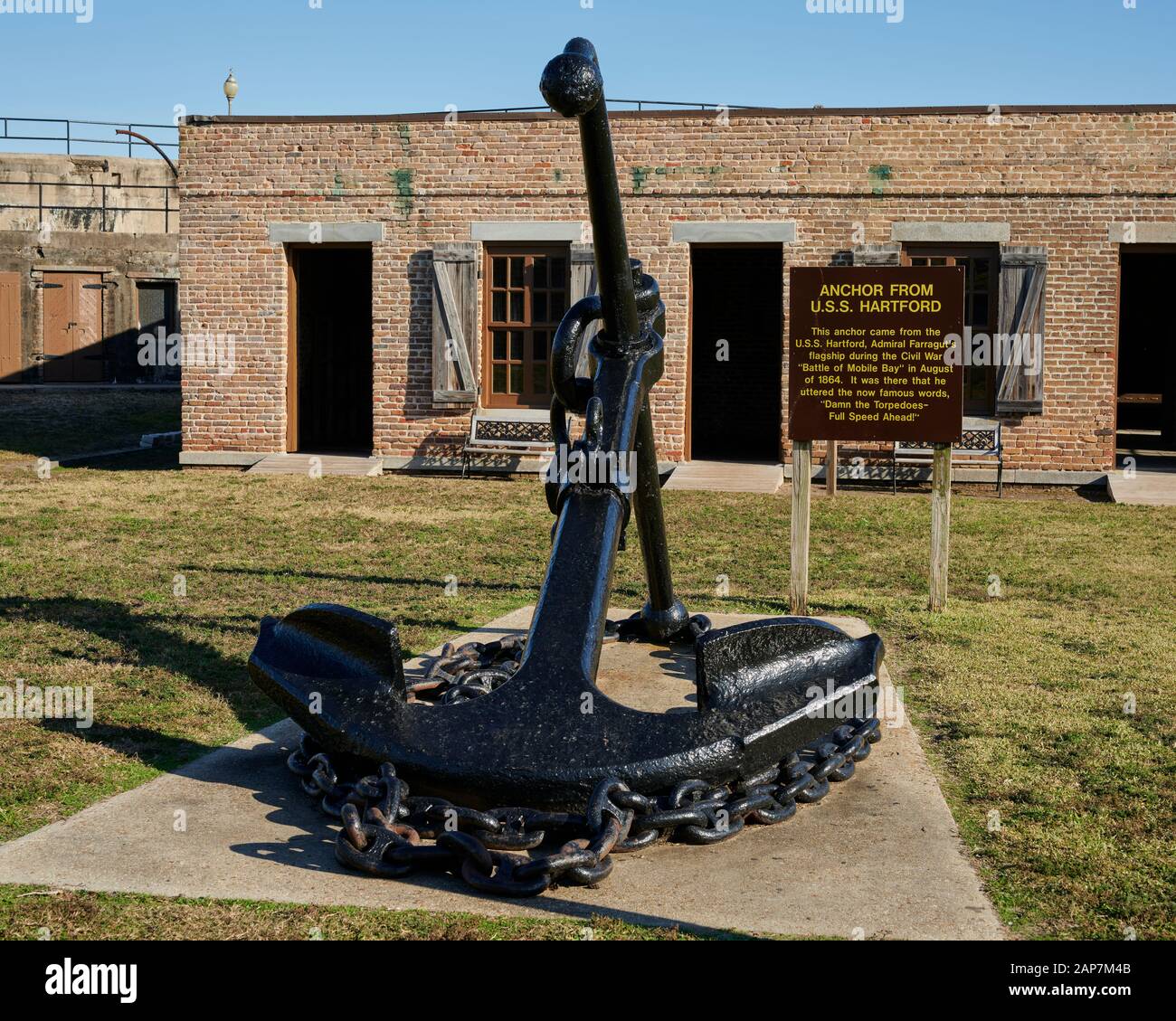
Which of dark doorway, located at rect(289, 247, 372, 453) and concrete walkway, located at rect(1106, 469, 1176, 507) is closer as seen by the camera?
concrete walkway, located at rect(1106, 469, 1176, 507)

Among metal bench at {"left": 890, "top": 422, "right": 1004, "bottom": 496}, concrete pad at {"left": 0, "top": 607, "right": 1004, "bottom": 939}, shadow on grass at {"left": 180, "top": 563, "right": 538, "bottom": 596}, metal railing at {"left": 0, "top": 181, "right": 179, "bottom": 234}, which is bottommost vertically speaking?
concrete pad at {"left": 0, "top": 607, "right": 1004, "bottom": 939}

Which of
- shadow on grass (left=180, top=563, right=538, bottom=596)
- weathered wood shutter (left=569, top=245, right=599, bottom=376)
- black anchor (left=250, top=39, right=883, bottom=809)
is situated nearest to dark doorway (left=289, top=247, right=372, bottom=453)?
weathered wood shutter (left=569, top=245, right=599, bottom=376)

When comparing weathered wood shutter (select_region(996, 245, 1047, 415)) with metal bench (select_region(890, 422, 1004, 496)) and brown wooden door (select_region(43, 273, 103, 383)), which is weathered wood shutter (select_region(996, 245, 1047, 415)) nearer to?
metal bench (select_region(890, 422, 1004, 496))

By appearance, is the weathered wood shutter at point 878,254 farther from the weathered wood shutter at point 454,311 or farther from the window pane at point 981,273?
the weathered wood shutter at point 454,311

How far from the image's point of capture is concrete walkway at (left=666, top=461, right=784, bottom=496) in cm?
1433

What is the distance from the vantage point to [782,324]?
50.1ft

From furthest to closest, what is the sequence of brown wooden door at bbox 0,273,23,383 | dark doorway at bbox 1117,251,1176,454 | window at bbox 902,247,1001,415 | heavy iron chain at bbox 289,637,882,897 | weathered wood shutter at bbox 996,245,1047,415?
brown wooden door at bbox 0,273,23,383
dark doorway at bbox 1117,251,1176,454
window at bbox 902,247,1001,415
weathered wood shutter at bbox 996,245,1047,415
heavy iron chain at bbox 289,637,882,897

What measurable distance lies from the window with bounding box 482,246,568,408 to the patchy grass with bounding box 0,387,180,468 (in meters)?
5.48

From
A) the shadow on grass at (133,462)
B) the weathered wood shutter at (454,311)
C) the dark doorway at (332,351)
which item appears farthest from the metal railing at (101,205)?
the weathered wood shutter at (454,311)

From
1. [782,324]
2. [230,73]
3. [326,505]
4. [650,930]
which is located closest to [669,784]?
[650,930]

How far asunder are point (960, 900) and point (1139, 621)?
468 centimetres

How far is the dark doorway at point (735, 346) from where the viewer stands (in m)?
19.8

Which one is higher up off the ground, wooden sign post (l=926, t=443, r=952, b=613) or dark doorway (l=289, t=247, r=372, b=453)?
dark doorway (l=289, t=247, r=372, b=453)

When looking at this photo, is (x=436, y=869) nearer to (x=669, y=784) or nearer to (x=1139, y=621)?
(x=669, y=784)
